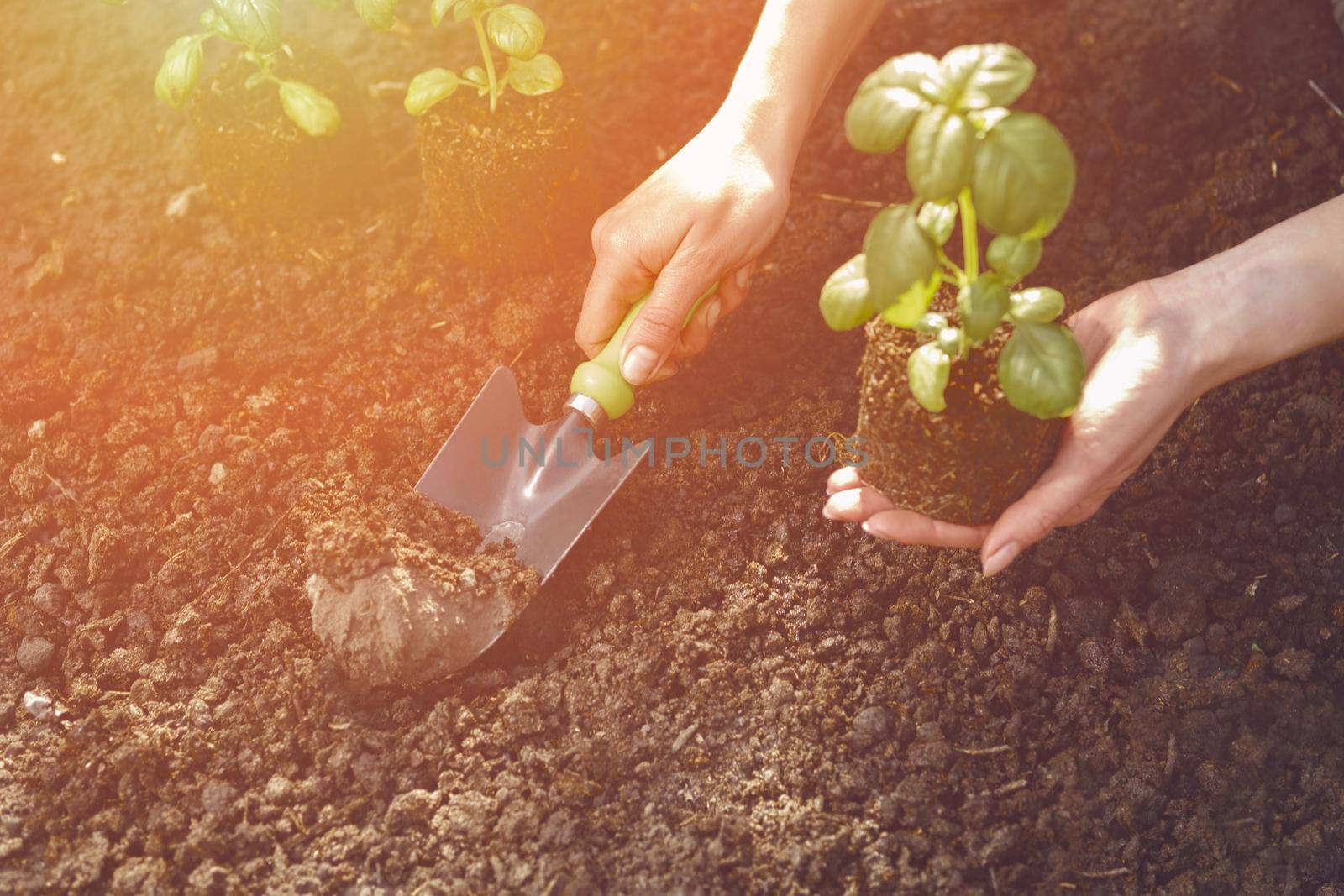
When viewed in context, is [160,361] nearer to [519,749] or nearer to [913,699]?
[519,749]

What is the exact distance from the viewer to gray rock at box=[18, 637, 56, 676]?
1.93 metres

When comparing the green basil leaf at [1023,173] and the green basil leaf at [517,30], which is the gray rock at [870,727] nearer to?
the green basil leaf at [1023,173]

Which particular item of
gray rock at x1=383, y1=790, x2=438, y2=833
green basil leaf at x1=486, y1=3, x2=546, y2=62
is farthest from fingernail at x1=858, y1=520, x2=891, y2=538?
green basil leaf at x1=486, y1=3, x2=546, y2=62

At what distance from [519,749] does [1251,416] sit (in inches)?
64.6

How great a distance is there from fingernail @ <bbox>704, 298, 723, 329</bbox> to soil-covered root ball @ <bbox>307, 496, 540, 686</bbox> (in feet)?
2.02

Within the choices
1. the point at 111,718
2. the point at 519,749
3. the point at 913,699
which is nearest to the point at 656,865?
the point at 519,749

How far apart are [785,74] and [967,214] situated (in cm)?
73

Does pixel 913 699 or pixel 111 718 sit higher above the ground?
pixel 111 718

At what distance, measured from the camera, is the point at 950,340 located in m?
1.48

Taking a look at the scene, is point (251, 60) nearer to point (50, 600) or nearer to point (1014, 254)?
point (50, 600)

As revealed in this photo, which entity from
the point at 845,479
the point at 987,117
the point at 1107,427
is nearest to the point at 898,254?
the point at 987,117

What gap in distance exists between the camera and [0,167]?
275cm

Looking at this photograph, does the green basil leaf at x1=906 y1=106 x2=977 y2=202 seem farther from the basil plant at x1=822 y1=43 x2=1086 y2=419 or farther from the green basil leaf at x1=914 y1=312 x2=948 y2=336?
the green basil leaf at x1=914 y1=312 x2=948 y2=336

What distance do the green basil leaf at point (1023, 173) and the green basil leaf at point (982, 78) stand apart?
0.04 metres
